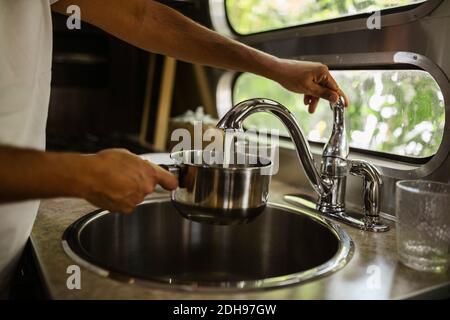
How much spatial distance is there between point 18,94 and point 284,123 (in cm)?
62

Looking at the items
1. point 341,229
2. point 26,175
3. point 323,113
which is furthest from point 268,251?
point 26,175

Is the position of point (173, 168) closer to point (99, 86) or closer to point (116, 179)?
point (116, 179)

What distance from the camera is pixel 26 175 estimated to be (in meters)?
0.60

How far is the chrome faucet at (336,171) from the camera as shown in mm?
1053

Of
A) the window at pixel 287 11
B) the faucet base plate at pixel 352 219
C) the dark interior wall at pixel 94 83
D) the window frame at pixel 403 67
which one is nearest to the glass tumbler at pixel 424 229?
the faucet base plate at pixel 352 219

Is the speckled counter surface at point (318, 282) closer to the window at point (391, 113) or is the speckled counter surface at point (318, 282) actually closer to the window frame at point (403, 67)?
the window frame at point (403, 67)

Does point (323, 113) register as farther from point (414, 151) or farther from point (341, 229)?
point (341, 229)

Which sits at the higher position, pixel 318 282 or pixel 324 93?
pixel 324 93

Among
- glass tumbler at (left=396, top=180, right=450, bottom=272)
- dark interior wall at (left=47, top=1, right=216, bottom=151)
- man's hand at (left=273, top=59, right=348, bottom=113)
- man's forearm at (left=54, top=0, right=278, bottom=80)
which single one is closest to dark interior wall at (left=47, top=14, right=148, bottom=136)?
dark interior wall at (left=47, top=1, right=216, bottom=151)

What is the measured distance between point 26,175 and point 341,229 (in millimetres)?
724

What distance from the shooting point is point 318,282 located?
746 millimetres

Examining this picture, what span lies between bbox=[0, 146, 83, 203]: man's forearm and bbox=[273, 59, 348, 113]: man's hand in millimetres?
691

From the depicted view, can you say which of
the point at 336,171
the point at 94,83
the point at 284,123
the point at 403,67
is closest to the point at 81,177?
the point at 284,123

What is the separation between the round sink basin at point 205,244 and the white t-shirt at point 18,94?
0.63 ft
